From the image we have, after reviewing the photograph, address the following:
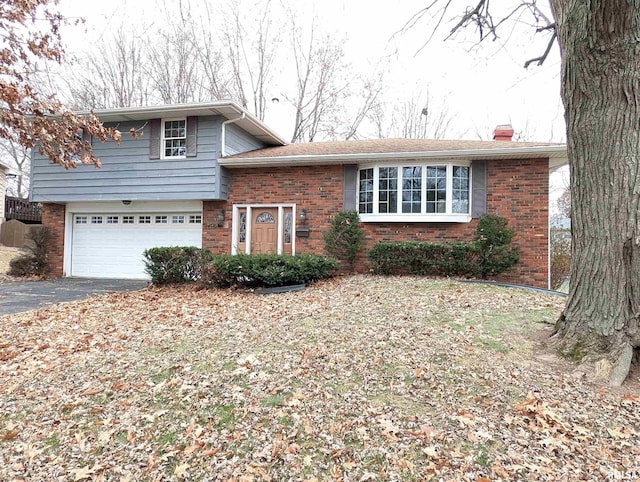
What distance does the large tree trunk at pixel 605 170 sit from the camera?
11.0 ft

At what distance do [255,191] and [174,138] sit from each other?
278 cm

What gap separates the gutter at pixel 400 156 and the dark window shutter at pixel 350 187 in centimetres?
25

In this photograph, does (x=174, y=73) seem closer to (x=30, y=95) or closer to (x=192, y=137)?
(x=192, y=137)

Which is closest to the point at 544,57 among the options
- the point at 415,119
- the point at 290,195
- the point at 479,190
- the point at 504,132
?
the point at 479,190

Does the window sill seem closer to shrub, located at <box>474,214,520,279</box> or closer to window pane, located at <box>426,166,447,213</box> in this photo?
window pane, located at <box>426,166,447,213</box>

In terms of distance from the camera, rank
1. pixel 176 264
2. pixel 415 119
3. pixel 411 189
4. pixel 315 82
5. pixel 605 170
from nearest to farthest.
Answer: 1. pixel 605 170
2. pixel 176 264
3. pixel 411 189
4. pixel 315 82
5. pixel 415 119

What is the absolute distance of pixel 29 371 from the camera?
152 inches

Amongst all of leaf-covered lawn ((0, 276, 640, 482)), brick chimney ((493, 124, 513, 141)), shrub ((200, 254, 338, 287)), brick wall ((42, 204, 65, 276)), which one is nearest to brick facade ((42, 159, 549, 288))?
brick wall ((42, 204, 65, 276))

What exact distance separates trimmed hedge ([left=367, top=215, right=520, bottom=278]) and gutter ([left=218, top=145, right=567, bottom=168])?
153 centimetres

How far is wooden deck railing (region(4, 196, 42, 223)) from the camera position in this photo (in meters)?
20.1

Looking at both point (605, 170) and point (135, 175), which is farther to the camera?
point (135, 175)

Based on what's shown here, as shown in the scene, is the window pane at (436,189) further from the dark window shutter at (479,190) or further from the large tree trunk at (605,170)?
the large tree trunk at (605,170)

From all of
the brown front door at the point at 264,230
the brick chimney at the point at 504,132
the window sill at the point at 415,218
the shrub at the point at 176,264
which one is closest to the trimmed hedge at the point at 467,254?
the window sill at the point at 415,218

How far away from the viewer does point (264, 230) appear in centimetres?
1062
